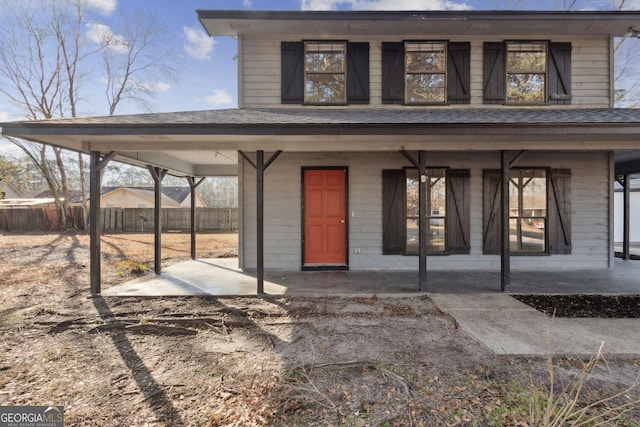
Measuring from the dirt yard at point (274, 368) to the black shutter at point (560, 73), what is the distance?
18.6 ft

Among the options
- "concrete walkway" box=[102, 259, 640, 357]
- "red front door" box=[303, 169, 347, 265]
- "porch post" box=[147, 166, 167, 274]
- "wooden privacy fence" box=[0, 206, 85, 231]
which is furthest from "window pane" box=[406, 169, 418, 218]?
"wooden privacy fence" box=[0, 206, 85, 231]

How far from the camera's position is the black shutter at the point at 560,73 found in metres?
6.21

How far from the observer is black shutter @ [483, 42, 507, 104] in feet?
20.5

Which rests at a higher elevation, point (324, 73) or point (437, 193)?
point (324, 73)

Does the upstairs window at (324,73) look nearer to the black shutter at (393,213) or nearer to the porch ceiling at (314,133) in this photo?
the black shutter at (393,213)

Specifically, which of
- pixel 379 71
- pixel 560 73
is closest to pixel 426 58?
pixel 379 71

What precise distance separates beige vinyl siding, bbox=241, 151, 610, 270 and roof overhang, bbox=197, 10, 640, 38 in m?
2.56

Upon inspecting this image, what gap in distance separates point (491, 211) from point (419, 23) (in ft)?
13.7

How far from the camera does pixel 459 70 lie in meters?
6.22

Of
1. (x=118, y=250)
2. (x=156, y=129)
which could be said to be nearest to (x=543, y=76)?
(x=156, y=129)

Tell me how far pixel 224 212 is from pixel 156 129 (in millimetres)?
12388

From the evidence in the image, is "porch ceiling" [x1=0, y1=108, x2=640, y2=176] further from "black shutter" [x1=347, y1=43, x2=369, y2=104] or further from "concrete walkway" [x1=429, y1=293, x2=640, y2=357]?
"concrete walkway" [x1=429, y1=293, x2=640, y2=357]

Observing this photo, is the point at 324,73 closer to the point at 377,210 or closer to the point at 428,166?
the point at 428,166

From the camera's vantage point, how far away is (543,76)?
6262mm
